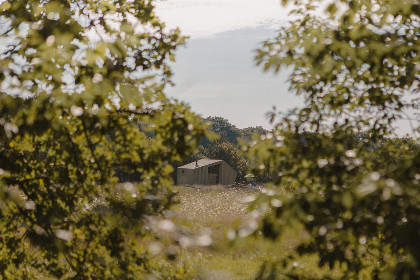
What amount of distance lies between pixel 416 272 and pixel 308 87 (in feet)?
11.9

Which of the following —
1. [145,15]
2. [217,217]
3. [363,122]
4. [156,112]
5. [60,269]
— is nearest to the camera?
[156,112]

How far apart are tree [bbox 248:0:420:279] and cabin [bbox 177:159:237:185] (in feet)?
172

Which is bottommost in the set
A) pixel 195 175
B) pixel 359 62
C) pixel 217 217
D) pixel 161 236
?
pixel 195 175

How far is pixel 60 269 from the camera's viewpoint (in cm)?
453

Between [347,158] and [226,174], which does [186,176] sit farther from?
[347,158]

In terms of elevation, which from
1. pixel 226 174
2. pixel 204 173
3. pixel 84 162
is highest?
pixel 84 162

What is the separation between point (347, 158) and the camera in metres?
3.46

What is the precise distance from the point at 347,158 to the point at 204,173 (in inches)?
2206

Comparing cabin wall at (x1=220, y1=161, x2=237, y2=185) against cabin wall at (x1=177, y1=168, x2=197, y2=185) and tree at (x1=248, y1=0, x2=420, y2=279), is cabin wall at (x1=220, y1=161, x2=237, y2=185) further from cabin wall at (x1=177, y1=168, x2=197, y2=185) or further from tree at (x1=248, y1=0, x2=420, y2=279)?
tree at (x1=248, y1=0, x2=420, y2=279)

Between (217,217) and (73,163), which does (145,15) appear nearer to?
(73,163)

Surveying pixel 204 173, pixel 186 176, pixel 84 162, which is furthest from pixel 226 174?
pixel 84 162

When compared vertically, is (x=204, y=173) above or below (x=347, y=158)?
below

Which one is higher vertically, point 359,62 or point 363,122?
point 359,62

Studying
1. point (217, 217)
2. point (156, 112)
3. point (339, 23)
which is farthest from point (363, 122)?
point (217, 217)
